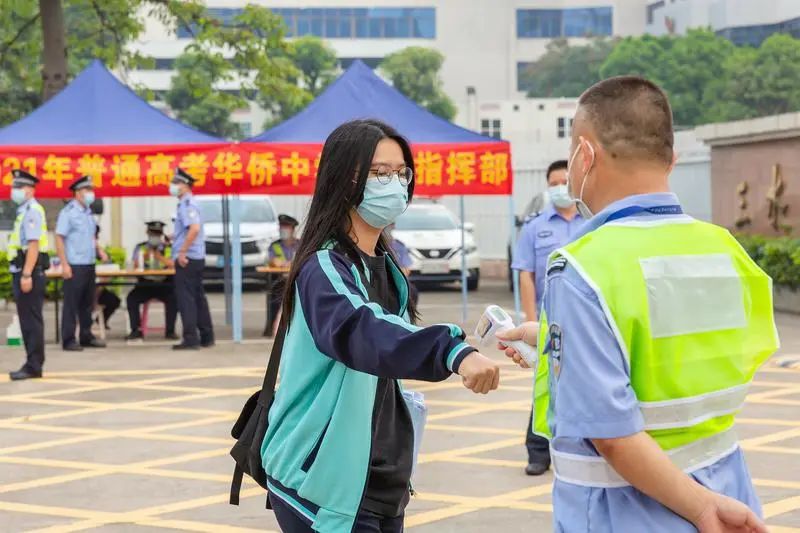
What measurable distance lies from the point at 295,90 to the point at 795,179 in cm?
813

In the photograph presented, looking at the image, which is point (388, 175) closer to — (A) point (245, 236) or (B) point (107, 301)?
(B) point (107, 301)

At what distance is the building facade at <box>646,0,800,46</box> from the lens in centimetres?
9950

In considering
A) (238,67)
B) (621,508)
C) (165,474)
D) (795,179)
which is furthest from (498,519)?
(238,67)

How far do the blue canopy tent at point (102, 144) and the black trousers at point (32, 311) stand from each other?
2.33 m

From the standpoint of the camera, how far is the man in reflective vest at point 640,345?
2.54 m

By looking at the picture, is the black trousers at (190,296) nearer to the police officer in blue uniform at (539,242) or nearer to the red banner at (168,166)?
the red banner at (168,166)

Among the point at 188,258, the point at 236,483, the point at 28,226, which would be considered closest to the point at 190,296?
the point at 188,258

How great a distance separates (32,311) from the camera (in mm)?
11797

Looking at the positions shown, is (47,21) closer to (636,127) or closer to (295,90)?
(295,90)

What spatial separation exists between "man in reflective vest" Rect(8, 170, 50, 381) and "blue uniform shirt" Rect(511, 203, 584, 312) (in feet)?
17.2

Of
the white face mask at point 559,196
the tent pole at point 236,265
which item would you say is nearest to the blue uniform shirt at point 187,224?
the tent pole at point 236,265

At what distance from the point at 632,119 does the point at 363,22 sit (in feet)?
360

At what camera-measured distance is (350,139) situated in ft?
11.8

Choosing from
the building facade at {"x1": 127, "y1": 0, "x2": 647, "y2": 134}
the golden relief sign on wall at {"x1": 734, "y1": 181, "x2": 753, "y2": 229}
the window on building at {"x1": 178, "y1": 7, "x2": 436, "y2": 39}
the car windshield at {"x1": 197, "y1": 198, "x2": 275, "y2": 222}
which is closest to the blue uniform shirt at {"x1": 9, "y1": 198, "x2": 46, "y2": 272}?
the golden relief sign on wall at {"x1": 734, "y1": 181, "x2": 753, "y2": 229}
